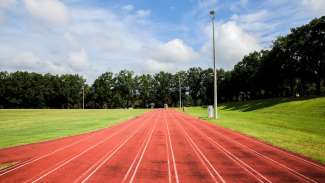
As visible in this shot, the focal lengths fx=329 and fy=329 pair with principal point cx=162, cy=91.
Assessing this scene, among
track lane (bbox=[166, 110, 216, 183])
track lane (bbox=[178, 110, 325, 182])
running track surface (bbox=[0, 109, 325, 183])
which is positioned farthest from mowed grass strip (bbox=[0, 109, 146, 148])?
track lane (bbox=[178, 110, 325, 182])

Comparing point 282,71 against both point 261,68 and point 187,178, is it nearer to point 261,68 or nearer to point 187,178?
point 261,68

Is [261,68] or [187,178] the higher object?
[261,68]

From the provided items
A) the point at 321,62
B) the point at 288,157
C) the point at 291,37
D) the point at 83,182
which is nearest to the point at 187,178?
the point at 83,182

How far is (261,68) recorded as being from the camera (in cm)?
8175

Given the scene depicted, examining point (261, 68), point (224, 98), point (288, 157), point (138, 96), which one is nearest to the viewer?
point (288, 157)

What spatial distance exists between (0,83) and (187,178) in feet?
417

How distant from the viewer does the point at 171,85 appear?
147375mm

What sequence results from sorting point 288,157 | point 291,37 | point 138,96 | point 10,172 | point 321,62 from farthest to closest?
1. point 138,96
2. point 291,37
3. point 321,62
4. point 288,157
5. point 10,172

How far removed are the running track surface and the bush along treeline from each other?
5807cm

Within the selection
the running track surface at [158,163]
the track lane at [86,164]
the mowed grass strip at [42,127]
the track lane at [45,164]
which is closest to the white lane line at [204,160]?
the running track surface at [158,163]

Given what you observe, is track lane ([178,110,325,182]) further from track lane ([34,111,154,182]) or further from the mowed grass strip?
the mowed grass strip

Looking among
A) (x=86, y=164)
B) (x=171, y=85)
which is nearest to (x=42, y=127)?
(x=86, y=164)

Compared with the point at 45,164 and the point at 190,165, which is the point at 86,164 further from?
the point at 190,165

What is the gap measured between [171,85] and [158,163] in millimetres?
135490
